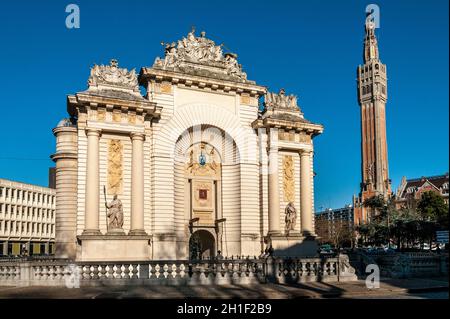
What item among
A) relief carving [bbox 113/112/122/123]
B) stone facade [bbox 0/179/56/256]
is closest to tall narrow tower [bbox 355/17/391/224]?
stone facade [bbox 0/179/56/256]

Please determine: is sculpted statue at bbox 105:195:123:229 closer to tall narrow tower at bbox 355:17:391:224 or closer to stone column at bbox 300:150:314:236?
stone column at bbox 300:150:314:236

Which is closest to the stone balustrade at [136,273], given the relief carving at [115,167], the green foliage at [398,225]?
the relief carving at [115,167]

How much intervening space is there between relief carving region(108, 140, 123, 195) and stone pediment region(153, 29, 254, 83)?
240 inches

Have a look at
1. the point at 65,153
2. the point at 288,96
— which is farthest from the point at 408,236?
the point at 65,153

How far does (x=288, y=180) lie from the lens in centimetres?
3578

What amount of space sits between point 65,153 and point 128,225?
5.68 meters

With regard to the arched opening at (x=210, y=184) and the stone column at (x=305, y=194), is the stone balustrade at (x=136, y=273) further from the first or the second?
the stone column at (x=305, y=194)

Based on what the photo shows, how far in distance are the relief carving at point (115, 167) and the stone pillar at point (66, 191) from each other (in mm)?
2145

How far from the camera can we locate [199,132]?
114 ft

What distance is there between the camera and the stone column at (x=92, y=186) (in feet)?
93.2

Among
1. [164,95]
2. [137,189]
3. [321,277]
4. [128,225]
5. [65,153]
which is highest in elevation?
[164,95]
